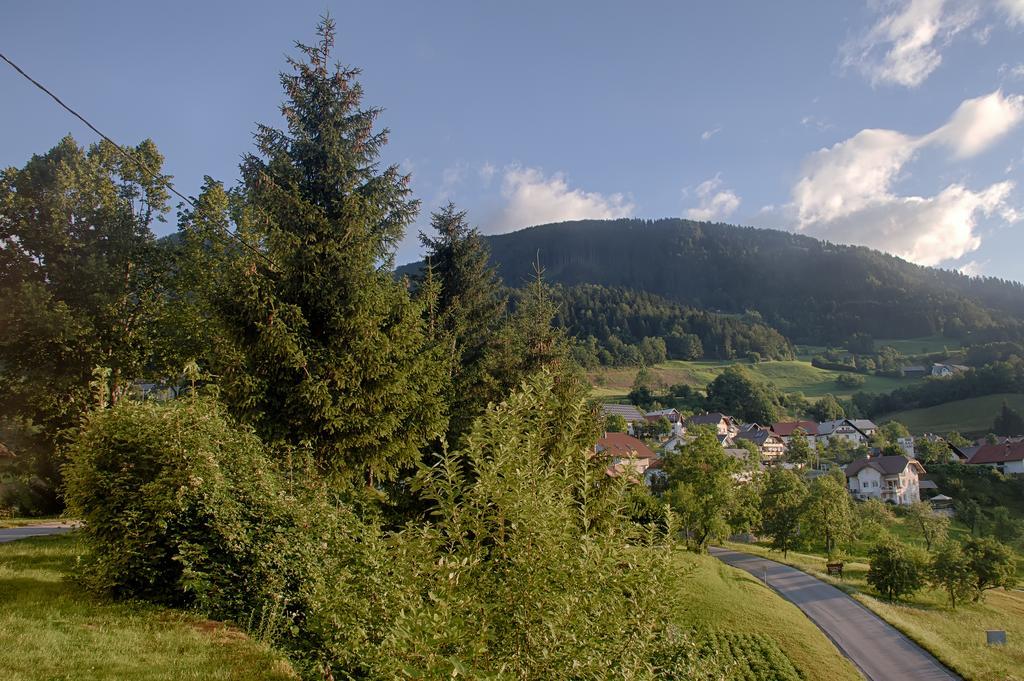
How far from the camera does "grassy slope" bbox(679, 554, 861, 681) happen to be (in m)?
20.3

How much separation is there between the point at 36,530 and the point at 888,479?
9385 centimetres

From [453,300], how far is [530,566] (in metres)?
17.0

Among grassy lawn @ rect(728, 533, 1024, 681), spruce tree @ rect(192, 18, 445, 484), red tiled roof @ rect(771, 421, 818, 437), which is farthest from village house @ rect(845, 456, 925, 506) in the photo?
spruce tree @ rect(192, 18, 445, 484)

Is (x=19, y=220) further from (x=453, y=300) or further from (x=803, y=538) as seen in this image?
(x=803, y=538)

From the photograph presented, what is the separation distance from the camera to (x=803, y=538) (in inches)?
1935

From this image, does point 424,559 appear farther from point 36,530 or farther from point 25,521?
point 25,521

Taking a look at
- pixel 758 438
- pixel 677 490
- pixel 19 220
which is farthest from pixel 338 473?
pixel 758 438

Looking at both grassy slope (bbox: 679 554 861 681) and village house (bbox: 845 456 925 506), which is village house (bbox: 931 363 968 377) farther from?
grassy slope (bbox: 679 554 861 681)

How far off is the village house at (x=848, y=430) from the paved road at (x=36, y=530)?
121 metres

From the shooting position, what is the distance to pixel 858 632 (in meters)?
25.8

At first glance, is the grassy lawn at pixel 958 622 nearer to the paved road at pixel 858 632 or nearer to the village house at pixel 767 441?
the paved road at pixel 858 632

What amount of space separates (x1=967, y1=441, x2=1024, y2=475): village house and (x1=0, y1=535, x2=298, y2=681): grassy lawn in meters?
106

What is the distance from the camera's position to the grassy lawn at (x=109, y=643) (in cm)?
602

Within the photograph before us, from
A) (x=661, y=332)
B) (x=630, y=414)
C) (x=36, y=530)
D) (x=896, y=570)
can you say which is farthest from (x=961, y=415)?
(x=36, y=530)
